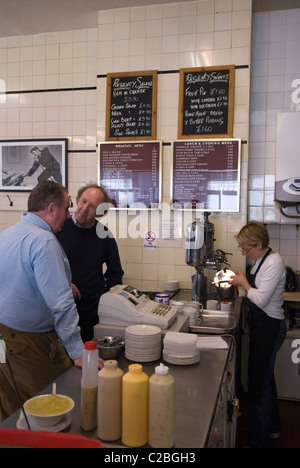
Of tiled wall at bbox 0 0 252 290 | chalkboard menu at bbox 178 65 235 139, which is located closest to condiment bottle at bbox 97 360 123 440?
tiled wall at bbox 0 0 252 290

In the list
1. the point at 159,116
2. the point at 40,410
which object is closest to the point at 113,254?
the point at 159,116

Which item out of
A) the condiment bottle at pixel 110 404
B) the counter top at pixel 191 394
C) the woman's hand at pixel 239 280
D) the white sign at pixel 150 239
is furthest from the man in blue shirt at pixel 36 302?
the white sign at pixel 150 239

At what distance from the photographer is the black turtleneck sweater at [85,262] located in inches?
113

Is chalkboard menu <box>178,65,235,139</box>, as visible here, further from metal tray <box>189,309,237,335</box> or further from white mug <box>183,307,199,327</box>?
white mug <box>183,307,199,327</box>

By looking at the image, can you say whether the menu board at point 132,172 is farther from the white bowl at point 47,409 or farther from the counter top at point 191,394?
the white bowl at point 47,409

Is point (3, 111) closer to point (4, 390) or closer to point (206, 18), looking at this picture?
point (206, 18)

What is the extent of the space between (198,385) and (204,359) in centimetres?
33

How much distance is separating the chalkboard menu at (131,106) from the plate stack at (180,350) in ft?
7.41

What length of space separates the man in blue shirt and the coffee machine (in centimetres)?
136

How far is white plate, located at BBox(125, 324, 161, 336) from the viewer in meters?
2.01

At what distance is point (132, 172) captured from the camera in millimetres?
3828

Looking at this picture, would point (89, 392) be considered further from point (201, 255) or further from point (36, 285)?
point (201, 255)

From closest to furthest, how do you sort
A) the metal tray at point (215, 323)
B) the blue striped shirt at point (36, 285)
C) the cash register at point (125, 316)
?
the blue striped shirt at point (36, 285), the cash register at point (125, 316), the metal tray at point (215, 323)

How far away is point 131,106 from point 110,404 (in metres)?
3.02
